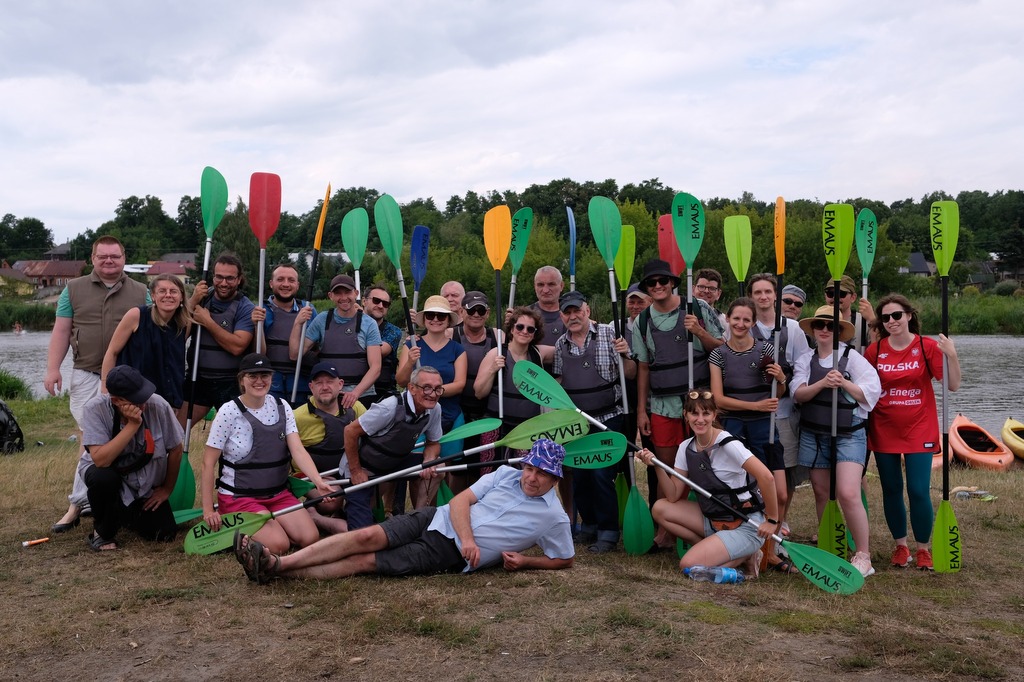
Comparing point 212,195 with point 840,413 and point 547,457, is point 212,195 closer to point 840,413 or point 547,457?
point 547,457

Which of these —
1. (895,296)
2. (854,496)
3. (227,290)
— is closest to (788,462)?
(854,496)

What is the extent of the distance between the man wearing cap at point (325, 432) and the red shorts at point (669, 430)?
1.78 meters

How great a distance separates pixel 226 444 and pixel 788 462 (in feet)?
10.1

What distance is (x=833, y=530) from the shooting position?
14.6ft

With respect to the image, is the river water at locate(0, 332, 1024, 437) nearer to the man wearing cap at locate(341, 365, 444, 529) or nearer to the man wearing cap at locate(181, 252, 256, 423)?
the man wearing cap at locate(341, 365, 444, 529)

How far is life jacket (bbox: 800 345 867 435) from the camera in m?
4.39

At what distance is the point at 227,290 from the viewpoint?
5062mm

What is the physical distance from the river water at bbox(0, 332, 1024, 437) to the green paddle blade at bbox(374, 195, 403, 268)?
440 inches

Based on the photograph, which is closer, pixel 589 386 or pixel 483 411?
pixel 589 386

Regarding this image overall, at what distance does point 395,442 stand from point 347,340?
927mm

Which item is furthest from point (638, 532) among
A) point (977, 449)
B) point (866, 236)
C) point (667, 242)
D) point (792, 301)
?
point (977, 449)

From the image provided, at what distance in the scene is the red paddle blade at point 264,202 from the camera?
18.5 ft

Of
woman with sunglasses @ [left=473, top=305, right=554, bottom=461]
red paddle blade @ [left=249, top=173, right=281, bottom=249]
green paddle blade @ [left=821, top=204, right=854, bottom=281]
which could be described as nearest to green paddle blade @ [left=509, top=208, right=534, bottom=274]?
woman with sunglasses @ [left=473, top=305, right=554, bottom=461]

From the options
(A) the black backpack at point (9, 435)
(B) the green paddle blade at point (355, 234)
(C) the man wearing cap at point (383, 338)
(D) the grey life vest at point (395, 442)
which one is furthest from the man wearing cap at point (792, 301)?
(A) the black backpack at point (9, 435)
